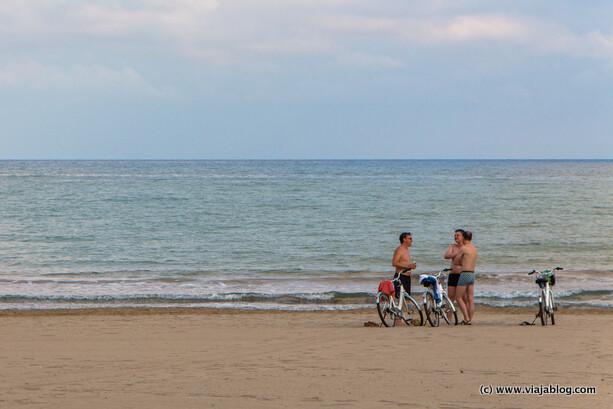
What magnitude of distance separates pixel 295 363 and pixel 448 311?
12.7 feet

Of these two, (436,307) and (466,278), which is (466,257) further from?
(436,307)

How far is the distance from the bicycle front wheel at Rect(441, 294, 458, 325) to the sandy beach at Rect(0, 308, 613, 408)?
38 centimetres

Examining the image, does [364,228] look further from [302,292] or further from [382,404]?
[382,404]

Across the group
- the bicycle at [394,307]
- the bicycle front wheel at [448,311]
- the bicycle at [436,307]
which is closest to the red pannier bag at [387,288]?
the bicycle at [394,307]

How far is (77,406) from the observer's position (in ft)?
21.3

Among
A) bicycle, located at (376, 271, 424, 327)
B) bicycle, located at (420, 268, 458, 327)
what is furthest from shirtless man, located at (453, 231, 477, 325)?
bicycle, located at (376, 271, 424, 327)

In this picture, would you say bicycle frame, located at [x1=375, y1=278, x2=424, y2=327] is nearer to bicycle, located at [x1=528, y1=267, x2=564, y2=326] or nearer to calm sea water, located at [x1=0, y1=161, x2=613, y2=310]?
bicycle, located at [x1=528, y1=267, x2=564, y2=326]

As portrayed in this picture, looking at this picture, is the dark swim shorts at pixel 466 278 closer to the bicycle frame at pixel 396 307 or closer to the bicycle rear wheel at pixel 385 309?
the bicycle frame at pixel 396 307

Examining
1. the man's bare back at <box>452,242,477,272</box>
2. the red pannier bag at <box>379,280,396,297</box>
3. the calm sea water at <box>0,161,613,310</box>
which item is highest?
the man's bare back at <box>452,242,477,272</box>

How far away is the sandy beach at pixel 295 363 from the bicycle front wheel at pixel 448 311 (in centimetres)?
38

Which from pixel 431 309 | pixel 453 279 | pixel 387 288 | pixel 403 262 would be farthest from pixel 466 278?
pixel 387 288

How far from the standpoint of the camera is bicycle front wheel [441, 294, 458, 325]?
11.1 meters

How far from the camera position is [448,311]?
441 inches

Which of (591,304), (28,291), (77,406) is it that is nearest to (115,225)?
(28,291)
